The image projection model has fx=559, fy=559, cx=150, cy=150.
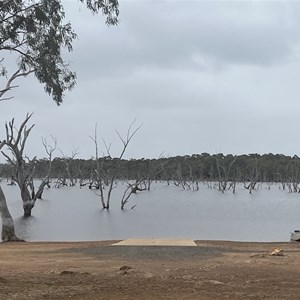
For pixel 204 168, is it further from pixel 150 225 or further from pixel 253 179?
pixel 150 225

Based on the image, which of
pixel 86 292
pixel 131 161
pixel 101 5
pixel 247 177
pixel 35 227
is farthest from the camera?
pixel 247 177

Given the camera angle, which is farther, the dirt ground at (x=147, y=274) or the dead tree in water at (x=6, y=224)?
the dead tree in water at (x=6, y=224)

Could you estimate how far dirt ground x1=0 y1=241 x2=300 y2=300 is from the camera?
726 centimetres

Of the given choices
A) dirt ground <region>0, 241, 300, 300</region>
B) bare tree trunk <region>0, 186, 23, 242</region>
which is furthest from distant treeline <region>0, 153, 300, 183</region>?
dirt ground <region>0, 241, 300, 300</region>

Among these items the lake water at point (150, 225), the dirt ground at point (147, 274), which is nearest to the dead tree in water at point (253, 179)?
the lake water at point (150, 225)

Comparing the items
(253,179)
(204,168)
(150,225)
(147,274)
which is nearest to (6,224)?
(147,274)

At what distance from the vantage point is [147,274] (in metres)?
9.11

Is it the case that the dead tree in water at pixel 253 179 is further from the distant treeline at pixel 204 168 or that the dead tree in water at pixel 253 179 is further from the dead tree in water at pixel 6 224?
the dead tree in water at pixel 6 224

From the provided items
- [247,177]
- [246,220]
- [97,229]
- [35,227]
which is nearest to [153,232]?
[97,229]

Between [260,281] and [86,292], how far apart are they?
2712 mm

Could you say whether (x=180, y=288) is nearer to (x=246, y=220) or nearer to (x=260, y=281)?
(x=260, y=281)

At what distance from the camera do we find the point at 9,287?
7.62 meters

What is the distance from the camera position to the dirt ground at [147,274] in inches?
286

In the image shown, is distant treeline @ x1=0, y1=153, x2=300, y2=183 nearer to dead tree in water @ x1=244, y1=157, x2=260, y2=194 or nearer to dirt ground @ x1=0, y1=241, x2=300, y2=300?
dead tree in water @ x1=244, y1=157, x2=260, y2=194
